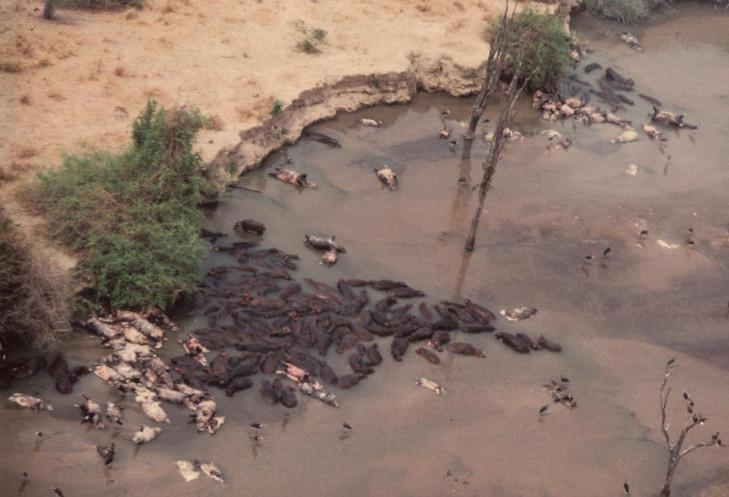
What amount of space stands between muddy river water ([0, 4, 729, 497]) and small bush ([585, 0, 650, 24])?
14.4ft

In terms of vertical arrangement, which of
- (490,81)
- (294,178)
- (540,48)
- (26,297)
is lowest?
(294,178)

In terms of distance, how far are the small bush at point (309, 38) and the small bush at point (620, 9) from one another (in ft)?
35.6

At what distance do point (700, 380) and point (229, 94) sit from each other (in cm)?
1148

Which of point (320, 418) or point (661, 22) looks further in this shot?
point (661, 22)

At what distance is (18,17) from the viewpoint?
69.9 feet

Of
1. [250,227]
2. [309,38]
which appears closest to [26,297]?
[250,227]

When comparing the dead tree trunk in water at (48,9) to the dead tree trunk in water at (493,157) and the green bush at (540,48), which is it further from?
the dead tree trunk in water at (493,157)

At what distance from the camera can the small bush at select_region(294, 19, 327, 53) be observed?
878 inches

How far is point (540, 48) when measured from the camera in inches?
907

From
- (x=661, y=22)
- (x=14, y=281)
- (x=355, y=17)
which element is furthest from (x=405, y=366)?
(x=661, y=22)

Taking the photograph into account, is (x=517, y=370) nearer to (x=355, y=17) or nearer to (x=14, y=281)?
(x=14, y=281)

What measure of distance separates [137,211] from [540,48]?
1226 cm

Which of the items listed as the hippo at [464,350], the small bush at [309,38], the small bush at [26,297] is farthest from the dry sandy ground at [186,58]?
the hippo at [464,350]

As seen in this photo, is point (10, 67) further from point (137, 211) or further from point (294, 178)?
point (294, 178)
